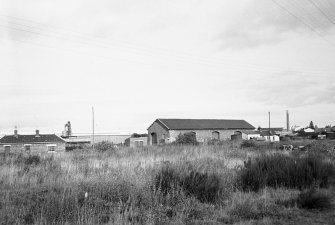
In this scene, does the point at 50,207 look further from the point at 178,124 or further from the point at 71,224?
the point at 178,124

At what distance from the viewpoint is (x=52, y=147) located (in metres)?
50.6

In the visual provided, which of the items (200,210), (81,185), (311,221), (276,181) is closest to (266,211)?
(311,221)

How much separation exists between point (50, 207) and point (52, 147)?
1875 inches

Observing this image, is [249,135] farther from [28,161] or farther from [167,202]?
[167,202]

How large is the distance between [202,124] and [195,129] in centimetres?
294

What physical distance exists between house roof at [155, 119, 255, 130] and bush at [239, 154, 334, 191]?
44.5 m

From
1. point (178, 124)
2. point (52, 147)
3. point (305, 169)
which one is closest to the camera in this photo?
point (305, 169)

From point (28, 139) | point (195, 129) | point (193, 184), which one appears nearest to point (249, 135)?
point (195, 129)

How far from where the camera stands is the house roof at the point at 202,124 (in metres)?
56.7

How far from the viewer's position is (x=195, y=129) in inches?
2299

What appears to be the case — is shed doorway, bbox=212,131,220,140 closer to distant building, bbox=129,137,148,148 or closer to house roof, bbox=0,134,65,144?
distant building, bbox=129,137,148,148

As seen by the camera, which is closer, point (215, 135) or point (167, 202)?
point (167, 202)

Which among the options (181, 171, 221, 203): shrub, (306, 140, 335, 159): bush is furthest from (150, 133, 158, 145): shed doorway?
(181, 171, 221, 203): shrub

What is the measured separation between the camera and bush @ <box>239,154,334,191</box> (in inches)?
368
